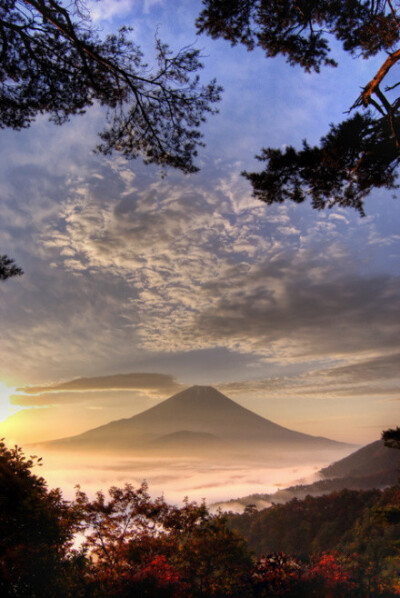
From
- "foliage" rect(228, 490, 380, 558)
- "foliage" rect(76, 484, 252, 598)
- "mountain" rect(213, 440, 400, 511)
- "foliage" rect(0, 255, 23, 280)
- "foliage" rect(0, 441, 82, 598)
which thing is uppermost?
"foliage" rect(0, 255, 23, 280)

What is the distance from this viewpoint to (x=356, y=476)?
373 feet

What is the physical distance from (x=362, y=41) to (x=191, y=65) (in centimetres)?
381


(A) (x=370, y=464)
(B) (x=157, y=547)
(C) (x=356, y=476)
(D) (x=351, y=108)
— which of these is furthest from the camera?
(A) (x=370, y=464)

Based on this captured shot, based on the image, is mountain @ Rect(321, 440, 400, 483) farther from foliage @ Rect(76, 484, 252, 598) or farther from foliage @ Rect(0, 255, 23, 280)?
foliage @ Rect(0, 255, 23, 280)

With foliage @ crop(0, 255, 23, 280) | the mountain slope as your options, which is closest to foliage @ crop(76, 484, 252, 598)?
foliage @ crop(0, 255, 23, 280)

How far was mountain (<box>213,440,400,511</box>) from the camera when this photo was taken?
312ft

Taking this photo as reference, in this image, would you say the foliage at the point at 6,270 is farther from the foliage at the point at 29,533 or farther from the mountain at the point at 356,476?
the mountain at the point at 356,476

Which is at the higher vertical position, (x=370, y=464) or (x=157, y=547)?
(x=157, y=547)

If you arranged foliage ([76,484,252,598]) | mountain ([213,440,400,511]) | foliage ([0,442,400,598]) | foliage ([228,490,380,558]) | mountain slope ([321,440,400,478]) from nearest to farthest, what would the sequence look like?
foliage ([0,442,400,598]) < foliage ([76,484,252,598]) < foliage ([228,490,380,558]) < mountain ([213,440,400,511]) < mountain slope ([321,440,400,478])

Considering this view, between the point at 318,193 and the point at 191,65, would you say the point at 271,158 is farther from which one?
the point at 191,65

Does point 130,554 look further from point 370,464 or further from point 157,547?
point 370,464

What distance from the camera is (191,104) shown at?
8438 mm

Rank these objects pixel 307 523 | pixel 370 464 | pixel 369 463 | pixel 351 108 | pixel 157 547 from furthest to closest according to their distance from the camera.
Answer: pixel 369 463 → pixel 370 464 → pixel 307 523 → pixel 157 547 → pixel 351 108

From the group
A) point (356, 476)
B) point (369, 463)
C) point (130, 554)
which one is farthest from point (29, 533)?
point (369, 463)
